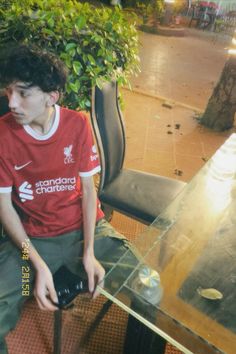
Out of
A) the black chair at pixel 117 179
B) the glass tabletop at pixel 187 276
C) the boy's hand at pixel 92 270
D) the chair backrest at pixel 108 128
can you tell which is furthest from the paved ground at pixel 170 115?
the boy's hand at pixel 92 270

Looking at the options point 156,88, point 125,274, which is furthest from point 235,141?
point 156,88

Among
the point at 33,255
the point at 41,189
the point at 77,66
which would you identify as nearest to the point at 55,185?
the point at 41,189

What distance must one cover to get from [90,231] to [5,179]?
1.53 ft

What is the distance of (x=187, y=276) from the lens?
1349 mm

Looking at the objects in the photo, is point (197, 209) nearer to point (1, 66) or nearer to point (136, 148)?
point (1, 66)

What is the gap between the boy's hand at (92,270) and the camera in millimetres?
1495

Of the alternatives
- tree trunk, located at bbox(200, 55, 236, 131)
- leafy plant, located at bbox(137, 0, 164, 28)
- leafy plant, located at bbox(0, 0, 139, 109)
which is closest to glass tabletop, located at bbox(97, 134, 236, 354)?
leafy plant, located at bbox(0, 0, 139, 109)

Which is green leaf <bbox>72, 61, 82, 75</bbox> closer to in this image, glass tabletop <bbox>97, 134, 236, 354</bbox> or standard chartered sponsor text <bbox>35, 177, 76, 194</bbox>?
standard chartered sponsor text <bbox>35, 177, 76, 194</bbox>

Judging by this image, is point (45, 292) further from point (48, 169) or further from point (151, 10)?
point (151, 10)

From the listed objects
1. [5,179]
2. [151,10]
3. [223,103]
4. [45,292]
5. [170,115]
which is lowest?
[170,115]

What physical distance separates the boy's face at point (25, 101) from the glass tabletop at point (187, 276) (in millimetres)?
706

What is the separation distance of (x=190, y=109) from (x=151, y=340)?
4.28 metres

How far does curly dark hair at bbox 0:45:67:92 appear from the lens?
4.47ft

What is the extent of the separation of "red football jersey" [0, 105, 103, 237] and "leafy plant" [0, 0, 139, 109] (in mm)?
675
